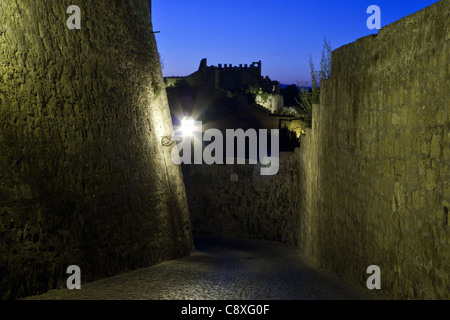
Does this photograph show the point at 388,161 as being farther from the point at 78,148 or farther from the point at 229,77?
the point at 229,77

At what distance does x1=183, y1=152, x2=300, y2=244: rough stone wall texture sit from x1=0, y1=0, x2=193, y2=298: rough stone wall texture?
5.07m

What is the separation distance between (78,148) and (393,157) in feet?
13.2

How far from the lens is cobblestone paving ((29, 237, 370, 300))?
6262 millimetres

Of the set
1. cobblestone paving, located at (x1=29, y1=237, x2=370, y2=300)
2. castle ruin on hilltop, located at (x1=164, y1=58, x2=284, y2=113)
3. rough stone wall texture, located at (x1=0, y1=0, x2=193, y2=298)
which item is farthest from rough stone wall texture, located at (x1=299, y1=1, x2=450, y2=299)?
castle ruin on hilltop, located at (x1=164, y1=58, x2=284, y2=113)

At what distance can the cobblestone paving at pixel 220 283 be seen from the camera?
6262 mm

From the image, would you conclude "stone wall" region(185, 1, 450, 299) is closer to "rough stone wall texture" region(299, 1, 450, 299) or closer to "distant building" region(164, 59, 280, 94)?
"rough stone wall texture" region(299, 1, 450, 299)

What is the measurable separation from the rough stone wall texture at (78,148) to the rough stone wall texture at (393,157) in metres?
3.26

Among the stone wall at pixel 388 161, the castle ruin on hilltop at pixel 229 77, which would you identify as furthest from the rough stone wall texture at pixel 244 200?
the castle ruin on hilltop at pixel 229 77

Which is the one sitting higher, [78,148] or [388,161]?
[78,148]

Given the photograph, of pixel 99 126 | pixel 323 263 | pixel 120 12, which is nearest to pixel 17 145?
pixel 99 126

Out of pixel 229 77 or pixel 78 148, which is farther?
pixel 229 77

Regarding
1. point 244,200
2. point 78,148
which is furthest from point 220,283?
point 244,200

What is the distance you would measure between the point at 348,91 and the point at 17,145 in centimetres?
443

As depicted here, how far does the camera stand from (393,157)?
17.8ft
